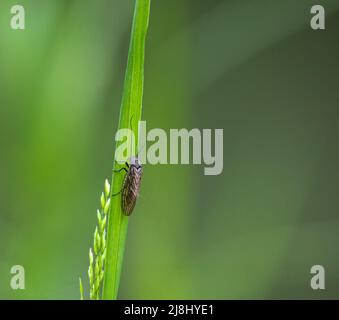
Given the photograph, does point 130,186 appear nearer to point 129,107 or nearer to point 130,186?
point 130,186

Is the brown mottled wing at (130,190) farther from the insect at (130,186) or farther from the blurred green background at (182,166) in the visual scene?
the blurred green background at (182,166)

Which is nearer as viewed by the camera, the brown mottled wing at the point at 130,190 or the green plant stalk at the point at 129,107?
the green plant stalk at the point at 129,107

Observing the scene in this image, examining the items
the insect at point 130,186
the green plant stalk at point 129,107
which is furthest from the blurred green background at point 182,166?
the green plant stalk at point 129,107

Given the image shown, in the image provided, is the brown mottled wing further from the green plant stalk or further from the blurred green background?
the blurred green background

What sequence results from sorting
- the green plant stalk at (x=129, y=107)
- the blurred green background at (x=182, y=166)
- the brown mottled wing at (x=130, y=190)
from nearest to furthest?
the green plant stalk at (x=129, y=107), the brown mottled wing at (x=130, y=190), the blurred green background at (x=182, y=166)

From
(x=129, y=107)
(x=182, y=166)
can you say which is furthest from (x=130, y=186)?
(x=182, y=166)

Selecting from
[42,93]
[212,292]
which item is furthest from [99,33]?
[212,292]

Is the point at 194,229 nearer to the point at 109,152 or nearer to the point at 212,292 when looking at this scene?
the point at 212,292

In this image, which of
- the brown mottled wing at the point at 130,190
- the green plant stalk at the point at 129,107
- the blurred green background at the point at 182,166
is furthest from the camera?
the blurred green background at the point at 182,166

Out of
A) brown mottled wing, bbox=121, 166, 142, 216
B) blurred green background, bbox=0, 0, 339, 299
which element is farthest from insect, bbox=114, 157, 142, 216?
blurred green background, bbox=0, 0, 339, 299
